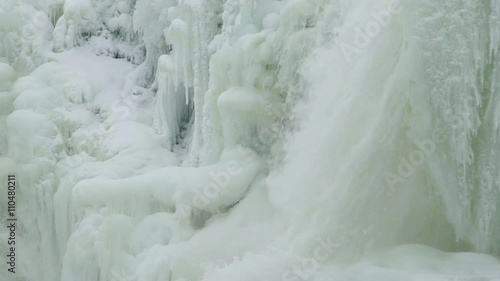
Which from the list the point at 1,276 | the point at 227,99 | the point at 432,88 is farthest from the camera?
the point at 1,276

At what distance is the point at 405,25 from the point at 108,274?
10.2 ft

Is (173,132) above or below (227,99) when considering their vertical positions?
below

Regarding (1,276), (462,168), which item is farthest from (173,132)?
(462,168)

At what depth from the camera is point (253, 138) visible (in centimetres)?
545

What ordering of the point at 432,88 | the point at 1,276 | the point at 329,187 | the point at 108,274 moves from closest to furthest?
1. the point at 432,88
2. the point at 329,187
3. the point at 108,274
4. the point at 1,276

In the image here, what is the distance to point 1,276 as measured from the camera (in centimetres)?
734

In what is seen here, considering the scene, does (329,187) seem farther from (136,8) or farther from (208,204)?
(136,8)

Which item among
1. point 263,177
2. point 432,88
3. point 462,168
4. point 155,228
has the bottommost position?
point 155,228

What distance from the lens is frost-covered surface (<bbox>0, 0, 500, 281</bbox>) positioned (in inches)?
155

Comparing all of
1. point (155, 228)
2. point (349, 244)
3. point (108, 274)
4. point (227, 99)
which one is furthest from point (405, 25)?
point (108, 274)

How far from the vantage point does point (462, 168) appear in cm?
396

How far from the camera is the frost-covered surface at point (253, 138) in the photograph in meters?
3.94

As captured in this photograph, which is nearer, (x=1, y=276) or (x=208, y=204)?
(x=208, y=204)

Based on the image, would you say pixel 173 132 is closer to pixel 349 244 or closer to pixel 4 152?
pixel 4 152
